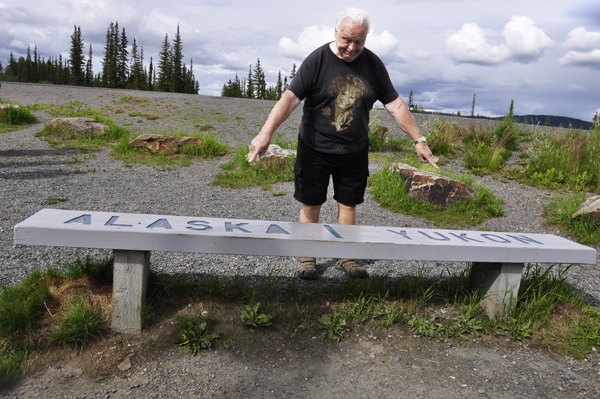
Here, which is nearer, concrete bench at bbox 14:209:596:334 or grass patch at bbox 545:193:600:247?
concrete bench at bbox 14:209:596:334

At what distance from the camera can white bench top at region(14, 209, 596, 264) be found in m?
2.25

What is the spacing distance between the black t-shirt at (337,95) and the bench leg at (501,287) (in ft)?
4.05

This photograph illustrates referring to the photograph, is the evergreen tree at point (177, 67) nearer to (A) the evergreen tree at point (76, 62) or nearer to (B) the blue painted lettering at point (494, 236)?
(A) the evergreen tree at point (76, 62)

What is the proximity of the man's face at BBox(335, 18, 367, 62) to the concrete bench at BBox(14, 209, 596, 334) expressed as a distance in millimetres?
1129

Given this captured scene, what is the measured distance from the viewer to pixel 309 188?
10.3ft

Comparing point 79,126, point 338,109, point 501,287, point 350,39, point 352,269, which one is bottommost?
point 352,269

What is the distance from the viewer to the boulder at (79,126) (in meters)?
9.51

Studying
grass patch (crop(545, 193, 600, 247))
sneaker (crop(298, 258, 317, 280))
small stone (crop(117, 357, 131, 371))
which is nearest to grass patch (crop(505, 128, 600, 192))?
grass patch (crop(545, 193, 600, 247))

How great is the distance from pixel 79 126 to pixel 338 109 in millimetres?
8563

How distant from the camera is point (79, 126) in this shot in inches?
377

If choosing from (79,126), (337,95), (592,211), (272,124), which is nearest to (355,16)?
(337,95)

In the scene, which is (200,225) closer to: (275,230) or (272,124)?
(275,230)

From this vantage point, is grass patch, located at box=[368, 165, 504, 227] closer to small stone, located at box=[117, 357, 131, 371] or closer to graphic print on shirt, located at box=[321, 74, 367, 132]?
graphic print on shirt, located at box=[321, 74, 367, 132]

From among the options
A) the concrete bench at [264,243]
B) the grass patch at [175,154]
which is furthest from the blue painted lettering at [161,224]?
the grass patch at [175,154]
